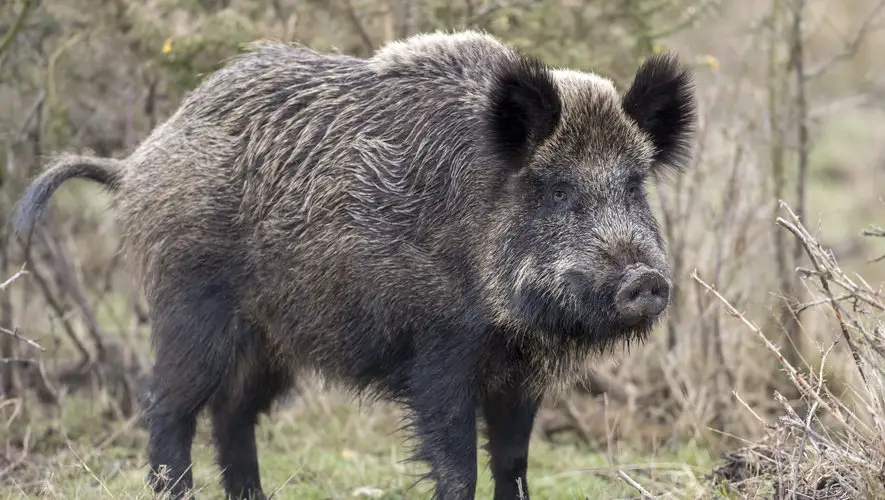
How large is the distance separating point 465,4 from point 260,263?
2574 mm

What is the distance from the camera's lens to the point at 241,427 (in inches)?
250

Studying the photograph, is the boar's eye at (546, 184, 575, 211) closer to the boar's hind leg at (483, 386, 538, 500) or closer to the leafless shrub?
the leafless shrub

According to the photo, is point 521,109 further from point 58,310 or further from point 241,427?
point 58,310

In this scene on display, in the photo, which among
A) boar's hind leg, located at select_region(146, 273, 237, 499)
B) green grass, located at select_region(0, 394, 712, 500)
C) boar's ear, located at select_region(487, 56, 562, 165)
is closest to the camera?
boar's ear, located at select_region(487, 56, 562, 165)

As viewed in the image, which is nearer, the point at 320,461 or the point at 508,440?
the point at 508,440

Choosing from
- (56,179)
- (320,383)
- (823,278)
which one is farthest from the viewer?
(320,383)

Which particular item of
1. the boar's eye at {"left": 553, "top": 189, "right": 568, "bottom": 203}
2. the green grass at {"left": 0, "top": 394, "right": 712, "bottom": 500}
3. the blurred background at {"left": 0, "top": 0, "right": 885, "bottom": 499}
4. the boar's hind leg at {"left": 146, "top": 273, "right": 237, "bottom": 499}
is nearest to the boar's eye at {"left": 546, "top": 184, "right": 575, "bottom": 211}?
the boar's eye at {"left": 553, "top": 189, "right": 568, "bottom": 203}

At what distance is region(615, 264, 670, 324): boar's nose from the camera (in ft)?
15.5

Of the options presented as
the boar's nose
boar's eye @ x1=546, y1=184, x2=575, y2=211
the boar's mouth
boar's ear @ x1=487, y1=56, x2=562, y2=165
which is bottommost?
the boar's mouth

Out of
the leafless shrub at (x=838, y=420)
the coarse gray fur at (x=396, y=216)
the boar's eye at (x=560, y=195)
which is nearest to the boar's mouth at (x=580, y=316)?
the coarse gray fur at (x=396, y=216)

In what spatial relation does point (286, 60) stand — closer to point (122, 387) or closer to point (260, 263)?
point (260, 263)

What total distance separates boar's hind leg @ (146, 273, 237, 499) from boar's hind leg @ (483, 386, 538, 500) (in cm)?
132

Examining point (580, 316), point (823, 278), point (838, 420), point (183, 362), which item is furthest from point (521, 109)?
point (183, 362)

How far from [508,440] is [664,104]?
67.6 inches
